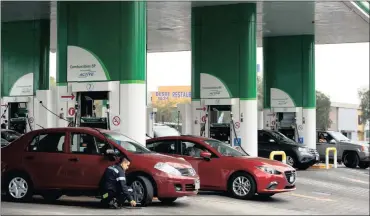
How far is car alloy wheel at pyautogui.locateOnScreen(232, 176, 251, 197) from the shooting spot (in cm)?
1151

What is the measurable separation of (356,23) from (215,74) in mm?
8038

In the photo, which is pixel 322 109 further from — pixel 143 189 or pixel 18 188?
pixel 18 188

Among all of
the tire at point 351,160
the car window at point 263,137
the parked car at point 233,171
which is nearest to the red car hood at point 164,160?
the parked car at point 233,171

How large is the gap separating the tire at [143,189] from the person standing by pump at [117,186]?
7.7 inches

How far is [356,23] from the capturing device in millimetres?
23953

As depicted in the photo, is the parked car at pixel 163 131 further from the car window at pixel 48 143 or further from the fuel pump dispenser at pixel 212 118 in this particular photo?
the car window at pixel 48 143

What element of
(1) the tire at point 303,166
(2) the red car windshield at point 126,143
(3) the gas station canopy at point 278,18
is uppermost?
(3) the gas station canopy at point 278,18

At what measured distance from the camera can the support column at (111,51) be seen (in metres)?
13.9

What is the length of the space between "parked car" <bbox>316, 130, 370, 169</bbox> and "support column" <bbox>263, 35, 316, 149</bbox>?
71.2 inches

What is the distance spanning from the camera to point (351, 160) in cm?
2262

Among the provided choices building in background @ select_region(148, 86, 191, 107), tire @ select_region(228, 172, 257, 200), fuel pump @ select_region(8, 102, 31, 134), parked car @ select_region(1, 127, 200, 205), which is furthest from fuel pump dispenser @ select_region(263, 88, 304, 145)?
building in background @ select_region(148, 86, 191, 107)

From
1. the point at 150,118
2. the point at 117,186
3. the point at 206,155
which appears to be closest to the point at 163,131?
the point at 150,118

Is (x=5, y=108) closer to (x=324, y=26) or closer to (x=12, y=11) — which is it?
(x=12, y=11)

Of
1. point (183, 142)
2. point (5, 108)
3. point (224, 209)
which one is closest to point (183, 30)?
point (5, 108)
